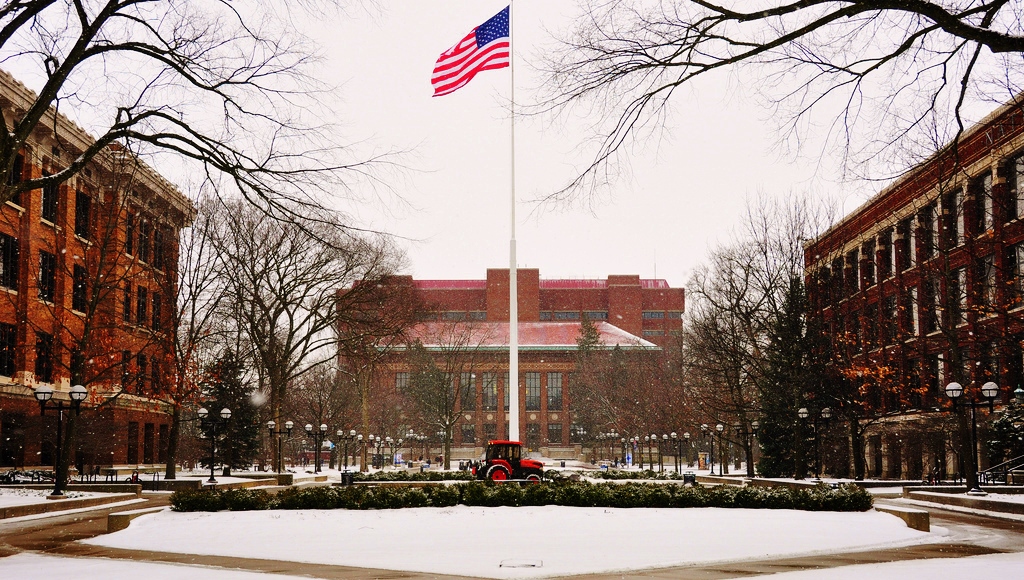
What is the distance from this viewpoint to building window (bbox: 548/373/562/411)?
114m

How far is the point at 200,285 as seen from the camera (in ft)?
131

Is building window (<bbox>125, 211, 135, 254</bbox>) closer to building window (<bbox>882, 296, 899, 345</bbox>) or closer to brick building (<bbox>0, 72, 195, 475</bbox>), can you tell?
brick building (<bbox>0, 72, 195, 475</bbox>)

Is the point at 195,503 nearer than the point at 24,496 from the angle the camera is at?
Yes

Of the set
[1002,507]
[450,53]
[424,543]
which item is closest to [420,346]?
[450,53]

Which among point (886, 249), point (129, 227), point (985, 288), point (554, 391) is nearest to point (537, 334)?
point (554, 391)

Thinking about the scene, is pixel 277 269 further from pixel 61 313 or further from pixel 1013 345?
pixel 1013 345

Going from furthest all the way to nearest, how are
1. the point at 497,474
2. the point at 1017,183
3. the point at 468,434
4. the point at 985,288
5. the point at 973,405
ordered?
1. the point at 468,434
2. the point at 1017,183
3. the point at 497,474
4. the point at 985,288
5. the point at 973,405

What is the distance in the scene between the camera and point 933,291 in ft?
136

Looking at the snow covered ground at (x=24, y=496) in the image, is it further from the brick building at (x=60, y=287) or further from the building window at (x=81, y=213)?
the building window at (x=81, y=213)

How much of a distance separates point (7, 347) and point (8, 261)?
3584 millimetres

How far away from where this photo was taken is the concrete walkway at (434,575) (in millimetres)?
12664

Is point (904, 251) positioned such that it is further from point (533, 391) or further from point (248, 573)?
point (533, 391)

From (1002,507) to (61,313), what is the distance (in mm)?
36039

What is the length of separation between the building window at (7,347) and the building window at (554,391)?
265ft
